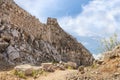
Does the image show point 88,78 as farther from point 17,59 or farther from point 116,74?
point 17,59

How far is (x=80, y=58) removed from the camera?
4275 cm

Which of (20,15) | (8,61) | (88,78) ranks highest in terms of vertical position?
(20,15)

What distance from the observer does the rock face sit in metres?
29.4

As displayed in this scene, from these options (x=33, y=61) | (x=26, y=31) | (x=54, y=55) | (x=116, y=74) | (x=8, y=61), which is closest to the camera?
(x=116, y=74)

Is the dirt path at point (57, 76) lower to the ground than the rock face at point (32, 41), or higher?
lower

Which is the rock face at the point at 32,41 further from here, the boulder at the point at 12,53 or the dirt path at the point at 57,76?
the dirt path at the point at 57,76

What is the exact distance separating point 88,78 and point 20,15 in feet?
55.8

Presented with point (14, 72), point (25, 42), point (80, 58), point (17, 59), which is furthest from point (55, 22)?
point (14, 72)

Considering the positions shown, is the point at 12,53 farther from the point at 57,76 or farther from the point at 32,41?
the point at 57,76

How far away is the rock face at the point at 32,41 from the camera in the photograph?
29.4 meters

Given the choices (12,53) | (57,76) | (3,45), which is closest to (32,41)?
(12,53)

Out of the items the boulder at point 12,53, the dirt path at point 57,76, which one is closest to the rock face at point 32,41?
the boulder at point 12,53

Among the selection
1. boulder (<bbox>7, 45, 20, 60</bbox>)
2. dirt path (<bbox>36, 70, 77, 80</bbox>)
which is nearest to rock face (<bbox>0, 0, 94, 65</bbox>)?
boulder (<bbox>7, 45, 20, 60</bbox>)

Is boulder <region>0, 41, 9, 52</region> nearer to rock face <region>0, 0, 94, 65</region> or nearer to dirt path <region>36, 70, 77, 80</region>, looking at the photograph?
rock face <region>0, 0, 94, 65</region>
